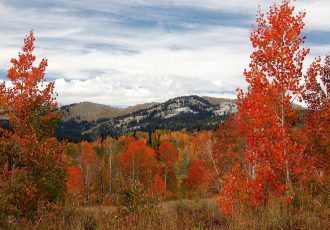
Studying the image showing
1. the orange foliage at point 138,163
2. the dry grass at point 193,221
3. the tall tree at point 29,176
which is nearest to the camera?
the dry grass at point 193,221

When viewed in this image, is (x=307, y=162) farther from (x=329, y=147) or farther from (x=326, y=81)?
(x=326, y=81)

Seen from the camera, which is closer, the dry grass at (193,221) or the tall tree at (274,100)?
the dry grass at (193,221)

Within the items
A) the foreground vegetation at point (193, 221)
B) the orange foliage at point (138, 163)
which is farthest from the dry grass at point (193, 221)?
the orange foliage at point (138, 163)

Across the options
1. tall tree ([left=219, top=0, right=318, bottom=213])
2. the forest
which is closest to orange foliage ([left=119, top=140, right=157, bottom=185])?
the forest

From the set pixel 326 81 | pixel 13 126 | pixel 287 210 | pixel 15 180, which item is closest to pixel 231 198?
pixel 287 210

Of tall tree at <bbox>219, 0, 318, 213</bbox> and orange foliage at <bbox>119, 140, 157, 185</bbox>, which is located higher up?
tall tree at <bbox>219, 0, 318, 213</bbox>

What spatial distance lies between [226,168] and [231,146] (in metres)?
2.91

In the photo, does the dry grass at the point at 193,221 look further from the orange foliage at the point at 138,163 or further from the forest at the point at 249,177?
the orange foliage at the point at 138,163

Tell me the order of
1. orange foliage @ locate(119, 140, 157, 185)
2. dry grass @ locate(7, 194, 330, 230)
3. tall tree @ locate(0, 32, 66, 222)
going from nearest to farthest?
dry grass @ locate(7, 194, 330, 230)
tall tree @ locate(0, 32, 66, 222)
orange foliage @ locate(119, 140, 157, 185)

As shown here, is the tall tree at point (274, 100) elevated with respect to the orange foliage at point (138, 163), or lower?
elevated

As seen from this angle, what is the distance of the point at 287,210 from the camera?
9.41m

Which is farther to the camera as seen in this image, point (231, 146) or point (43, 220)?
point (231, 146)

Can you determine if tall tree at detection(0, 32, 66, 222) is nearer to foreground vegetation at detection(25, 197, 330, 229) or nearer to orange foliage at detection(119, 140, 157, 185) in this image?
foreground vegetation at detection(25, 197, 330, 229)

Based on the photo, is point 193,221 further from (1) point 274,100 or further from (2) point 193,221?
(1) point 274,100
